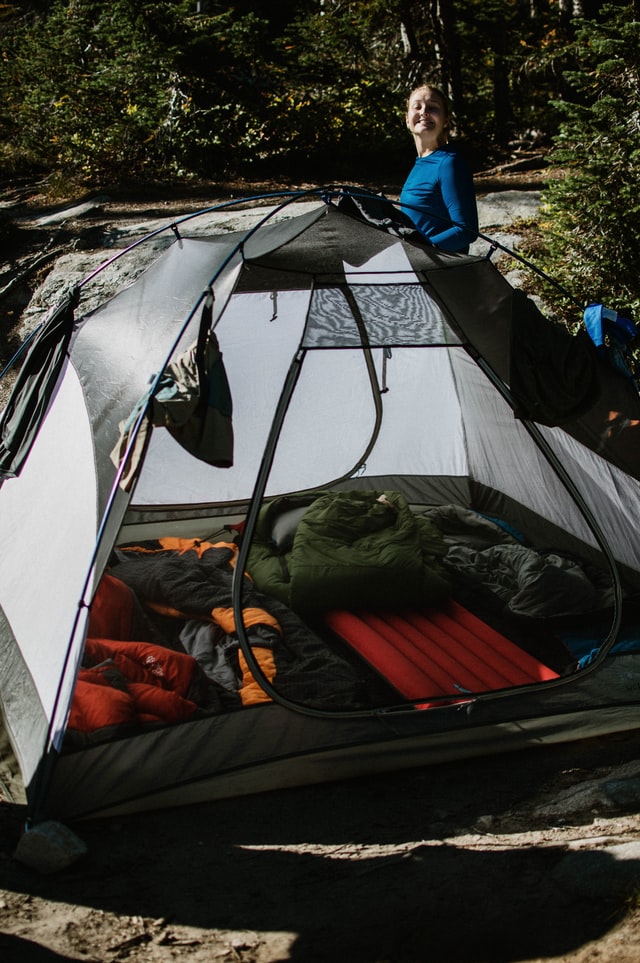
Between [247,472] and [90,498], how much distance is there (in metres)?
1.30

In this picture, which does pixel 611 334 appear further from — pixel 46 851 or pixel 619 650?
pixel 46 851

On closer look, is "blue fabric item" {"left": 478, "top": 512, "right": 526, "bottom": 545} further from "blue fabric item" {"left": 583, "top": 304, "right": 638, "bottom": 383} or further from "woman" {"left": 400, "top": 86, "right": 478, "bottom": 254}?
"woman" {"left": 400, "top": 86, "right": 478, "bottom": 254}

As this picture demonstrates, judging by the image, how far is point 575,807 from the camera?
2570 mm

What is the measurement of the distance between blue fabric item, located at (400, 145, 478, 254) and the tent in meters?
0.15

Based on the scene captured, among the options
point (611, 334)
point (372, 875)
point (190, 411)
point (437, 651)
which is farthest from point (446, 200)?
point (372, 875)

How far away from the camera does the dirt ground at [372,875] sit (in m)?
1.99

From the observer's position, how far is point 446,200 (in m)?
3.27

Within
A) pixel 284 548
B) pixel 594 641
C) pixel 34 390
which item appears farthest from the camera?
pixel 284 548

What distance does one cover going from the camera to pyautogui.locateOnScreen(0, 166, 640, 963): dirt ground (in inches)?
78.4

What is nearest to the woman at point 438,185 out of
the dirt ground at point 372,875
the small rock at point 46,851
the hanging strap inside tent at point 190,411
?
the hanging strap inside tent at point 190,411

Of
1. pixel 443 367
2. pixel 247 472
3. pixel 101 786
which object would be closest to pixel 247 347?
pixel 247 472

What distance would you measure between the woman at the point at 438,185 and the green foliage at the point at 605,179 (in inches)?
90.5

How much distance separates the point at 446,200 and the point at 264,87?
289 inches

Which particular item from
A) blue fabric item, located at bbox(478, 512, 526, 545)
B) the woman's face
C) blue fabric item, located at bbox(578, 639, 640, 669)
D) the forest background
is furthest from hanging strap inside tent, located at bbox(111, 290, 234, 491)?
the forest background
